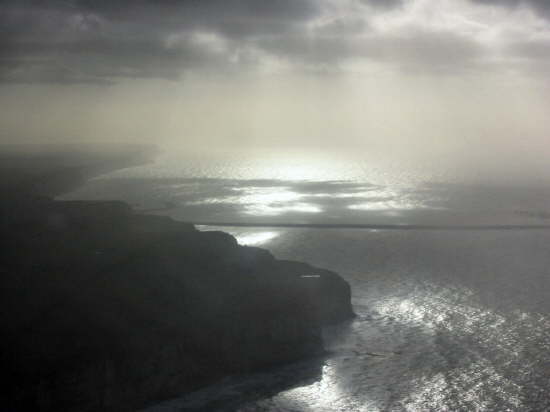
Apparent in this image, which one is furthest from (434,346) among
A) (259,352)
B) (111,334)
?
(111,334)

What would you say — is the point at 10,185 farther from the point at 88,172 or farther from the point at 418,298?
the point at 418,298

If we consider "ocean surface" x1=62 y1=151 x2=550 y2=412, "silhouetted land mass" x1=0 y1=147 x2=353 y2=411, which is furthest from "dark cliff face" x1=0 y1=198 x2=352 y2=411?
"ocean surface" x1=62 y1=151 x2=550 y2=412

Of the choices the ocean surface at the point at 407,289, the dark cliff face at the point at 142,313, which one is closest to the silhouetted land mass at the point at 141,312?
the dark cliff face at the point at 142,313

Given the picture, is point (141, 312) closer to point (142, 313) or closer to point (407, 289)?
point (142, 313)

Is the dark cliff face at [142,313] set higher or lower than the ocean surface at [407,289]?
higher

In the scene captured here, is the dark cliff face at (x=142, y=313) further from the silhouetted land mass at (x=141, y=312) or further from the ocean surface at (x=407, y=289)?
the ocean surface at (x=407, y=289)

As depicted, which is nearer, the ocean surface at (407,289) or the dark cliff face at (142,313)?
the dark cliff face at (142,313)

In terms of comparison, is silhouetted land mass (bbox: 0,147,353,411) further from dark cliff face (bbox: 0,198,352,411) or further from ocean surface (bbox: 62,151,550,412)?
ocean surface (bbox: 62,151,550,412)
